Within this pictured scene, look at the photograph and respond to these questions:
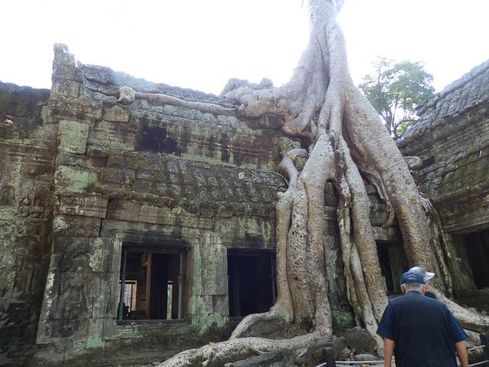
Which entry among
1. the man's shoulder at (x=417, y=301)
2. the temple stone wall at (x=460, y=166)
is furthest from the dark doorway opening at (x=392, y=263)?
the man's shoulder at (x=417, y=301)

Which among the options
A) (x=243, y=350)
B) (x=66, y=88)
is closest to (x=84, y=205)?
(x=66, y=88)

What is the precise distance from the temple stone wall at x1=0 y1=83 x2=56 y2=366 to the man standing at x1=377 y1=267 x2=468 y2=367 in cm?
375

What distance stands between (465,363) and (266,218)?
3.37 metres

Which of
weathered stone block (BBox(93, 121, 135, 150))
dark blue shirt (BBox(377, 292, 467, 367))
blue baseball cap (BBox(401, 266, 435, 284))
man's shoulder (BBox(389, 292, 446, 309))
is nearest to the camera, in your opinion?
dark blue shirt (BBox(377, 292, 467, 367))

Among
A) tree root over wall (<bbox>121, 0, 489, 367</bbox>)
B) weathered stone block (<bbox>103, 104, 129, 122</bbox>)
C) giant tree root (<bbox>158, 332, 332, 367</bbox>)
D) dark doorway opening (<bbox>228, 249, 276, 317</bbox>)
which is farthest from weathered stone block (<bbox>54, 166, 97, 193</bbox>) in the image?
dark doorway opening (<bbox>228, 249, 276, 317</bbox>)

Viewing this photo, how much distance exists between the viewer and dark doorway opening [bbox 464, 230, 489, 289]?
654 centimetres

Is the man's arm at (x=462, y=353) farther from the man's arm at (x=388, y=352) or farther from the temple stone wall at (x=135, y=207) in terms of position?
the temple stone wall at (x=135, y=207)

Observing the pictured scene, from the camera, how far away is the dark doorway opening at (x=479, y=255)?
6.54m

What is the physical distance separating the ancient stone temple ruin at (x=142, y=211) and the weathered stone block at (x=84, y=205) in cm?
1

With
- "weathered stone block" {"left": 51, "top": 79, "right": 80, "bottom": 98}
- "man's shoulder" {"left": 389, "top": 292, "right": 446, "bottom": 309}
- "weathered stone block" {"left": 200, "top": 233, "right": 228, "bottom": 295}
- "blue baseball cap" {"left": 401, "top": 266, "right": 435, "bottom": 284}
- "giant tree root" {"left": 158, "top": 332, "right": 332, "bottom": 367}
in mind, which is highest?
"weathered stone block" {"left": 51, "top": 79, "right": 80, "bottom": 98}

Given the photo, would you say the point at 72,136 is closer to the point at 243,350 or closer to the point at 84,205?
the point at 84,205

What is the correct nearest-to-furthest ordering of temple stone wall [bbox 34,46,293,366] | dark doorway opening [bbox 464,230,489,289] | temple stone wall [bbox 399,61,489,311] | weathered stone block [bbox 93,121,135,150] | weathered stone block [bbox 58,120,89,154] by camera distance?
1. temple stone wall [bbox 34,46,293,366]
2. weathered stone block [bbox 58,120,89,154]
3. weathered stone block [bbox 93,121,135,150]
4. temple stone wall [bbox 399,61,489,311]
5. dark doorway opening [bbox 464,230,489,289]

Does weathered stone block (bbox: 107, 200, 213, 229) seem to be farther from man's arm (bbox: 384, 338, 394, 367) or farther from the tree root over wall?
man's arm (bbox: 384, 338, 394, 367)

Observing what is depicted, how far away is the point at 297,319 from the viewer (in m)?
4.75
